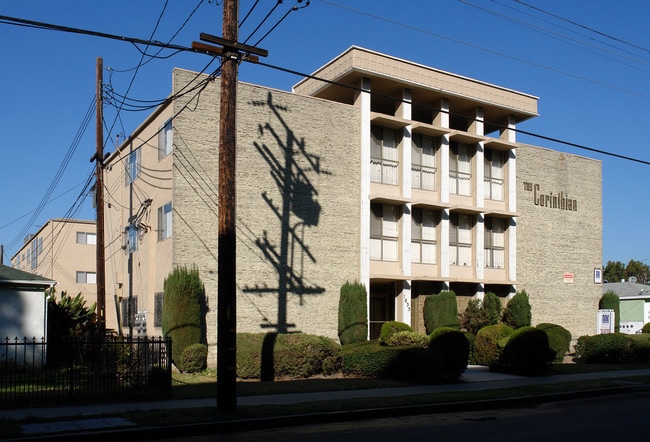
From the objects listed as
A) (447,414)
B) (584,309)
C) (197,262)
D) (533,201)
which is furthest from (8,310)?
(584,309)

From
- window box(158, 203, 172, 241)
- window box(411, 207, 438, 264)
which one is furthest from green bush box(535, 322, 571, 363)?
window box(158, 203, 172, 241)

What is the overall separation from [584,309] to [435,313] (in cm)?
1039

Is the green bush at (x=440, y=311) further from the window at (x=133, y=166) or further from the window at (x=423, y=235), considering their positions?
the window at (x=133, y=166)

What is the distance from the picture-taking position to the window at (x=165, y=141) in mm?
25672

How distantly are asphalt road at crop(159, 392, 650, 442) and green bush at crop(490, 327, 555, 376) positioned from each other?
7.12m

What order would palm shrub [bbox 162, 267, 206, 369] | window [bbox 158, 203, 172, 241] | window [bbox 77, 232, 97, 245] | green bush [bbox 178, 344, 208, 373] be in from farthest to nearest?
window [bbox 77, 232, 97, 245] → window [bbox 158, 203, 172, 241] → palm shrub [bbox 162, 267, 206, 369] → green bush [bbox 178, 344, 208, 373]

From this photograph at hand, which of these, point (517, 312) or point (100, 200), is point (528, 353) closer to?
point (517, 312)

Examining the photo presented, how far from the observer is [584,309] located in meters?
35.4

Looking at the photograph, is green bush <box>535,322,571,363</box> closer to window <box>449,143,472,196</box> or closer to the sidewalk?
the sidewalk

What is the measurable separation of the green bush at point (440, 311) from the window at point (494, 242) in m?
3.97

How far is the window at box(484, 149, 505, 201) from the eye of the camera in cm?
3312

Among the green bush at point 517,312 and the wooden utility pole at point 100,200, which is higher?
the wooden utility pole at point 100,200

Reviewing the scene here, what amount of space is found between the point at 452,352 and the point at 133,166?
1672 cm

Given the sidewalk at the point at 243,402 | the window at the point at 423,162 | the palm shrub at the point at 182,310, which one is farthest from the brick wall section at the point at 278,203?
the sidewalk at the point at 243,402
